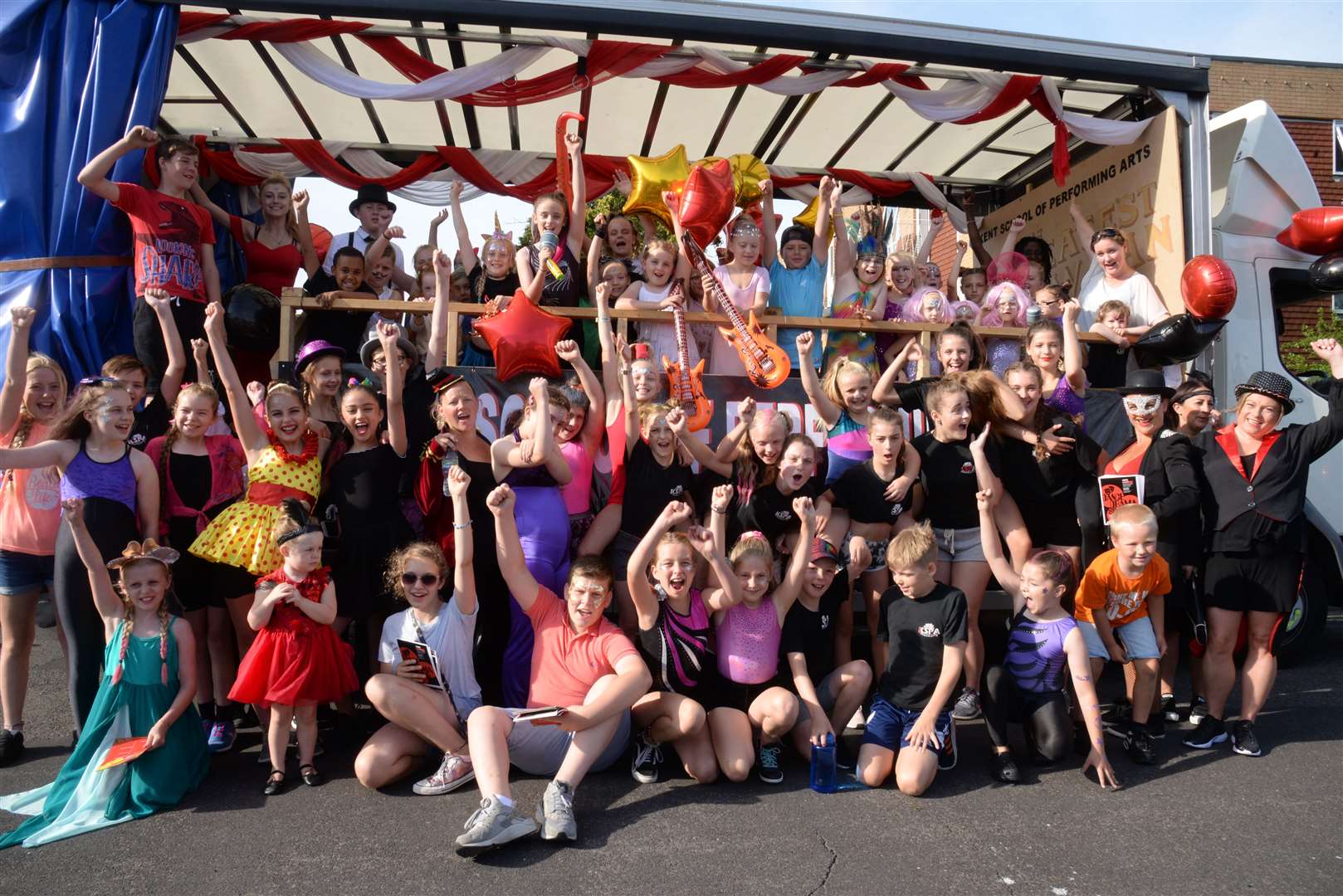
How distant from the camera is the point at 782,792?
11.9ft

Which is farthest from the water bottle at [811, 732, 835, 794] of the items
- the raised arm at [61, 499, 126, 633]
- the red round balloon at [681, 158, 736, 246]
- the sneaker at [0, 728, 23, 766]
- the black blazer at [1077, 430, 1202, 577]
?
the sneaker at [0, 728, 23, 766]

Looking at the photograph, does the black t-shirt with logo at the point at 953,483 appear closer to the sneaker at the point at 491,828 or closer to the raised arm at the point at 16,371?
the sneaker at the point at 491,828

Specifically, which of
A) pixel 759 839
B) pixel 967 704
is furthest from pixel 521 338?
pixel 967 704

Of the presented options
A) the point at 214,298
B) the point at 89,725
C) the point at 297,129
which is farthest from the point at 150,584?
the point at 297,129

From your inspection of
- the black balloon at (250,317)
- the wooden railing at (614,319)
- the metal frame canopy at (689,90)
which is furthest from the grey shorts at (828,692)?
the metal frame canopy at (689,90)

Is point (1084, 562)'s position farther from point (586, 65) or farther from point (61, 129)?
point (61, 129)

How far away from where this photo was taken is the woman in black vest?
167 inches

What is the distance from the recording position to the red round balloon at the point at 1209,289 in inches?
220

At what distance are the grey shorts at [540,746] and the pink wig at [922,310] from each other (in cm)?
339

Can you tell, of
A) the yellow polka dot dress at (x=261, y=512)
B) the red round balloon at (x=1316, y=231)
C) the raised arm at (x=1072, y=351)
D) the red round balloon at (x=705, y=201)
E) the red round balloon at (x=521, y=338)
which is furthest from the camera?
the red round balloon at (x=1316, y=231)

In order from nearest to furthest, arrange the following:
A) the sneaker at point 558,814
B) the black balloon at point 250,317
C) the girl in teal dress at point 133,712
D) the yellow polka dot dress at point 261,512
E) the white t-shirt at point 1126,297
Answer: the sneaker at point 558,814 < the girl in teal dress at point 133,712 < the yellow polka dot dress at point 261,512 < the black balloon at point 250,317 < the white t-shirt at point 1126,297

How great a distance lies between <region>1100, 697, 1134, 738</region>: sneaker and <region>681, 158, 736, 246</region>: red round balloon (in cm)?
353

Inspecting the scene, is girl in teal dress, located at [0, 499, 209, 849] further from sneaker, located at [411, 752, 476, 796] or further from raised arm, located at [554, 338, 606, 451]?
raised arm, located at [554, 338, 606, 451]

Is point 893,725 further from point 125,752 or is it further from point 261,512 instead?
point 125,752
